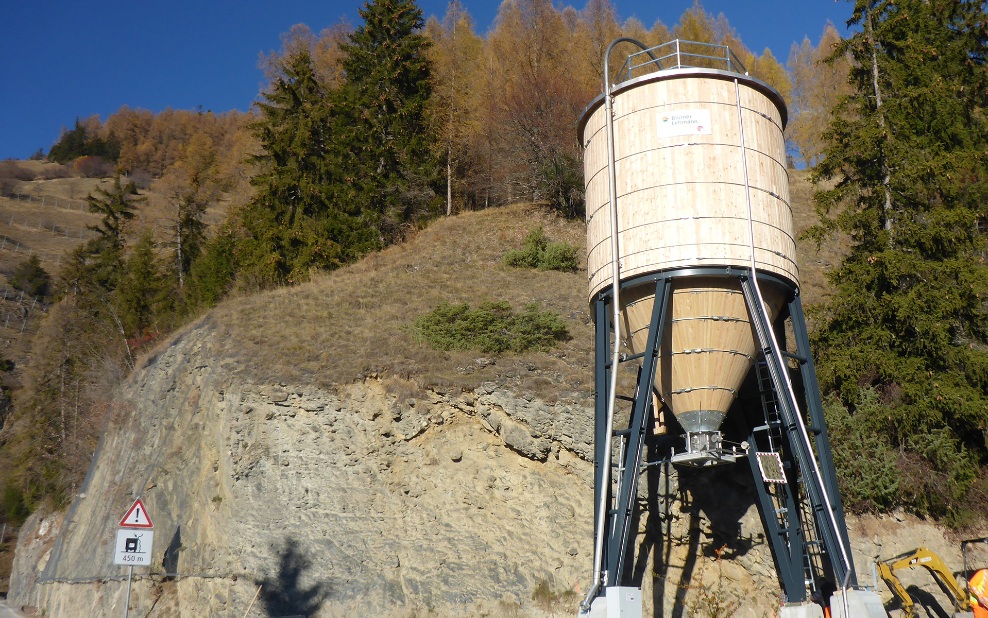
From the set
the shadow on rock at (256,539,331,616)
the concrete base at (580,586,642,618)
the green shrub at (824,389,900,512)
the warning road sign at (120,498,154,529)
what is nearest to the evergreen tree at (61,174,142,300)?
the shadow on rock at (256,539,331,616)

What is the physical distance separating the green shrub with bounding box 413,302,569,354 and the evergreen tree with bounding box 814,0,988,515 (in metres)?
6.74

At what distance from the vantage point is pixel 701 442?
12.6m

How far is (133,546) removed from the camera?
11.2m

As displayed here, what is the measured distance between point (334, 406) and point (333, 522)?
275cm

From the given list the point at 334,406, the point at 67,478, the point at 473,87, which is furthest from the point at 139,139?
the point at 334,406

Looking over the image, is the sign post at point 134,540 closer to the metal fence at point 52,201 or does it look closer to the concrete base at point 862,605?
the concrete base at point 862,605

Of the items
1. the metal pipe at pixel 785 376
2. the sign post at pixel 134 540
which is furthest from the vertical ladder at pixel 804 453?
the sign post at pixel 134 540

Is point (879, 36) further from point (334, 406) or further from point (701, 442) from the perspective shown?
point (334, 406)

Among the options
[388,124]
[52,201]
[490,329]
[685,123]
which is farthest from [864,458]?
[52,201]

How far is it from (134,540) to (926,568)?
13986mm

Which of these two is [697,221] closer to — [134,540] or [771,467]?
[771,467]

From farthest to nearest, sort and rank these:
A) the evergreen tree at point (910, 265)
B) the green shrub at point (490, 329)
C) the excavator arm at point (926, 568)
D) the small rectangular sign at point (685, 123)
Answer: the green shrub at point (490, 329)
the evergreen tree at point (910, 265)
the excavator arm at point (926, 568)
the small rectangular sign at point (685, 123)

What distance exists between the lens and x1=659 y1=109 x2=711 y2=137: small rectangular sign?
42.1ft

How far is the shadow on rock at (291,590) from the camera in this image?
52.1ft
